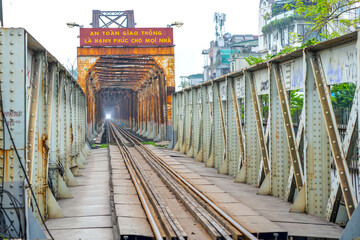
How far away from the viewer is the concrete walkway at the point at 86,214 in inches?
327

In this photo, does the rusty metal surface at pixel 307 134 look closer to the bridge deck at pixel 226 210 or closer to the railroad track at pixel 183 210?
the bridge deck at pixel 226 210

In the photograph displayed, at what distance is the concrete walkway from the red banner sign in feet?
62.2

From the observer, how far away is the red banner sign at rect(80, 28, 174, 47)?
33125 mm

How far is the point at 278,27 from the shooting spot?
58812mm

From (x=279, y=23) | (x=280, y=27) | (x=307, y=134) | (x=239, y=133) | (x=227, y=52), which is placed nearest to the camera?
(x=307, y=134)

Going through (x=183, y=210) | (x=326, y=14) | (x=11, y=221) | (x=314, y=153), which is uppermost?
(x=326, y=14)

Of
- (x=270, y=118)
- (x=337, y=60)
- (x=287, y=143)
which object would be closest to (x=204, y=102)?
(x=270, y=118)

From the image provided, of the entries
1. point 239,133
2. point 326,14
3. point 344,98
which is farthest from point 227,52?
point 239,133

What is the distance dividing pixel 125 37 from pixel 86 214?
24.9 metres

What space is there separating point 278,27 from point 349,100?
3881 cm

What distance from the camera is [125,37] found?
3347cm

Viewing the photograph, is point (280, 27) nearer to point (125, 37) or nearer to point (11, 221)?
point (125, 37)

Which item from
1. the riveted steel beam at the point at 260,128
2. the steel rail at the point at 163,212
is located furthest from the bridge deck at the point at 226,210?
the steel rail at the point at 163,212

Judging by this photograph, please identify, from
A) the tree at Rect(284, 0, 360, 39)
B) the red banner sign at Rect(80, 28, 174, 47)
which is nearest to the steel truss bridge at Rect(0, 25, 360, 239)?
the tree at Rect(284, 0, 360, 39)
